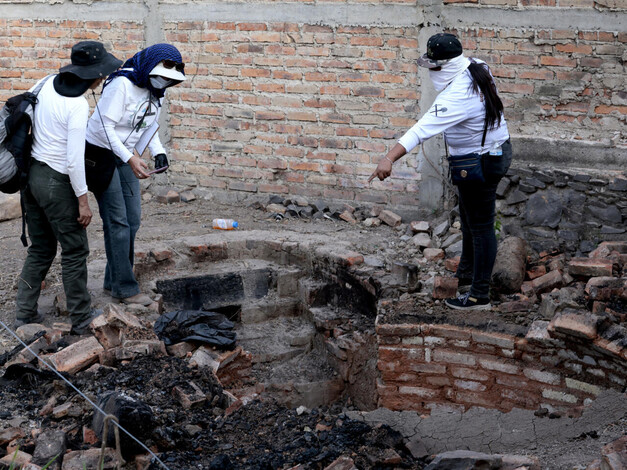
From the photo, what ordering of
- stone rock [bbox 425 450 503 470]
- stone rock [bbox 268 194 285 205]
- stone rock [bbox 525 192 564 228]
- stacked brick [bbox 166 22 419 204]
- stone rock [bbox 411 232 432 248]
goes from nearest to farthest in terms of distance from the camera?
stone rock [bbox 425 450 503 470] < stone rock [bbox 525 192 564 228] < stone rock [bbox 411 232 432 248] < stacked brick [bbox 166 22 419 204] < stone rock [bbox 268 194 285 205]

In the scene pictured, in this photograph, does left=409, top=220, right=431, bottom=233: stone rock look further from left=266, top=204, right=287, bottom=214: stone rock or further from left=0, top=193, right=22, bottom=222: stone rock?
left=0, top=193, right=22, bottom=222: stone rock

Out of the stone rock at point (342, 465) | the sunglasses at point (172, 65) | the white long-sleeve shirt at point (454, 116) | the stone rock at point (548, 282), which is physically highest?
the sunglasses at point (172, 65)

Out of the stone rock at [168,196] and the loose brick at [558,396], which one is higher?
the stone rock at [168,196]

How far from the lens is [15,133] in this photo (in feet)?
14.1

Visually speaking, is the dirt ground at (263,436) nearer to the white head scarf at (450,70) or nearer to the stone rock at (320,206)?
the white head scarf at (450,70)

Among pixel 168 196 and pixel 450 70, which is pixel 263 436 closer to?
pixel 450 70

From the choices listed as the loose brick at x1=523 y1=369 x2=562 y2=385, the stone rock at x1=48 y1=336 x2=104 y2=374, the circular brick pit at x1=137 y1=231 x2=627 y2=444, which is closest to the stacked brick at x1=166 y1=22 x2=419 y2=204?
the circular brick pit at x1=137 y1=231 x2=627 y2=444

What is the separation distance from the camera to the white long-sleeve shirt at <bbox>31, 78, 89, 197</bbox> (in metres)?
4.23

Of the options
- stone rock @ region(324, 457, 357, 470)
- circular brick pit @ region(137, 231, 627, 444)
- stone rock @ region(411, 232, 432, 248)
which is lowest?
circular brick pit @ region(137, 231, 627, 444)

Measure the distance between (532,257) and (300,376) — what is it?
222cm

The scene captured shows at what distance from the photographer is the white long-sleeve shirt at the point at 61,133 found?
423 cm

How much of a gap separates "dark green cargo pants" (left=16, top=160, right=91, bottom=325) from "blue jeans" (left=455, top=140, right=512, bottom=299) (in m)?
2.61

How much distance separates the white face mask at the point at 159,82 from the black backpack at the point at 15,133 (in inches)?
30.5

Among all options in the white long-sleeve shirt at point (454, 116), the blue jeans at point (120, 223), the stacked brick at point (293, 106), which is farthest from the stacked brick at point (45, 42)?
the white long-sleeve shirt at point (454, 116)
